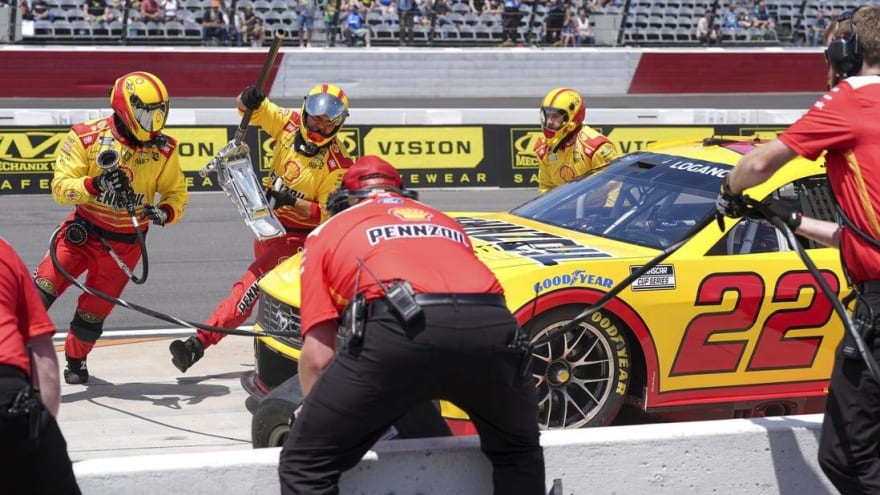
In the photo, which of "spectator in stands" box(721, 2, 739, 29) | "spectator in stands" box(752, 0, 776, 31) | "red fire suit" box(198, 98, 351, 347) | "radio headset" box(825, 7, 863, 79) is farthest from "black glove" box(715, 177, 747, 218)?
"spectator in stands" box(752, 0, 776, 31)

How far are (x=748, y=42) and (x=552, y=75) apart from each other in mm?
5938

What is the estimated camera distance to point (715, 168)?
7.28 m

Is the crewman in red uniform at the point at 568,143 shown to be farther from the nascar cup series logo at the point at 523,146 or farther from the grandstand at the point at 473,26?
the grandstand at the point at 473,26

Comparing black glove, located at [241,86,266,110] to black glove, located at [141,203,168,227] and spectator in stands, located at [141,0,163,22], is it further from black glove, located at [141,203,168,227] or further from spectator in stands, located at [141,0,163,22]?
spectator in stands, located at [141,0,163,22]

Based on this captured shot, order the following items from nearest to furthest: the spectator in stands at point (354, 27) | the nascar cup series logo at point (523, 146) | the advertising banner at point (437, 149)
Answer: the advertising banner at point (437, 149)
the nascar cup series logo at point (523, 146)
the spectator in stands at point (354, 27)

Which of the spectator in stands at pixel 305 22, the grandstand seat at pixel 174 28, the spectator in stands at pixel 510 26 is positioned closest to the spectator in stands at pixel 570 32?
the spectator in stands at pixel 510 26

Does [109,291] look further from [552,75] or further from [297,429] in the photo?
[552,75]

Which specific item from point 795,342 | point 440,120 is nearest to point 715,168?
point 795,342

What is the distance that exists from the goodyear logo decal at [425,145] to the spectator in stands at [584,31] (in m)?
13.6

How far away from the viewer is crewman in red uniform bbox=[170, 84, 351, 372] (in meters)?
8.15

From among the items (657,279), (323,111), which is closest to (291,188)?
(323,111)

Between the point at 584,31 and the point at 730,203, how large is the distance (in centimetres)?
2591

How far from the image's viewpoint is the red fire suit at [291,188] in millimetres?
8133

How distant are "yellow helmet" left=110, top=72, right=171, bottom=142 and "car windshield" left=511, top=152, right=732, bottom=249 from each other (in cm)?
243
